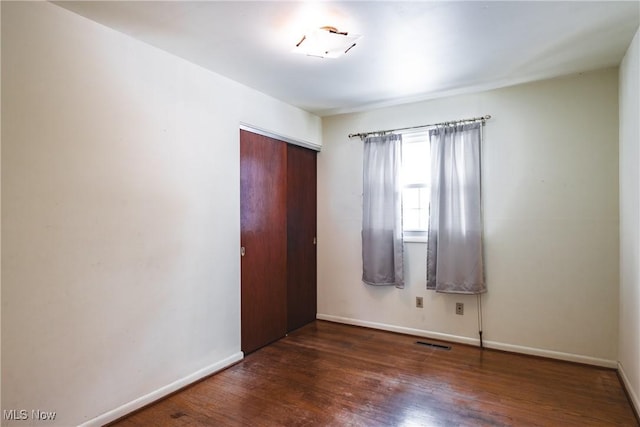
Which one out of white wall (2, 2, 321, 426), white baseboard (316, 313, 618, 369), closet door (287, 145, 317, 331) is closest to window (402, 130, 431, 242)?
white baseboard (316, 313, 618, 369)

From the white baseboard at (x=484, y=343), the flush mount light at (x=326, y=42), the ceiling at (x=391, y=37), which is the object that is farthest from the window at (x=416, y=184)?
the flush mount light at (x=326, y=42)

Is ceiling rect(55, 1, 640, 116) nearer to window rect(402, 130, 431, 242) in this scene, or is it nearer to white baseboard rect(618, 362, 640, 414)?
window rect(402, 130, 431, 242)

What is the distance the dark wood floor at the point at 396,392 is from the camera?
88.0 inches

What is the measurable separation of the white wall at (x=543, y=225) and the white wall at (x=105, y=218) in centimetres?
215

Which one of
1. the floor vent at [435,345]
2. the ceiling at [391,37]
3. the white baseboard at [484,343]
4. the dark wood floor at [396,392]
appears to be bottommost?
the floor vent at [435,345]

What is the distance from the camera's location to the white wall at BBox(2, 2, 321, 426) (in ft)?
6.04

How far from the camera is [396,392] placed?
8.44 ft

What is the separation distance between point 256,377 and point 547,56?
11.1 ft

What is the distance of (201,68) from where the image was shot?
284cm

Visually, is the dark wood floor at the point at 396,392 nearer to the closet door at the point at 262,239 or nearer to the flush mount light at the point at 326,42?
the closet door at the point at 262,239

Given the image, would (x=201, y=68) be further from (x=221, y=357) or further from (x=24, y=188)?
(x=221, y=357)

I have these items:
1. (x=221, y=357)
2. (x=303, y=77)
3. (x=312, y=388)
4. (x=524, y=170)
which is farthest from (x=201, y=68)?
(x=524, y=170)

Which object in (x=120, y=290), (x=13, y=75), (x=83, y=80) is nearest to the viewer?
(x=13, y=75)

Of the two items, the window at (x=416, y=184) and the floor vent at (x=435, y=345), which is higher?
the window at (x=416, y=184)
